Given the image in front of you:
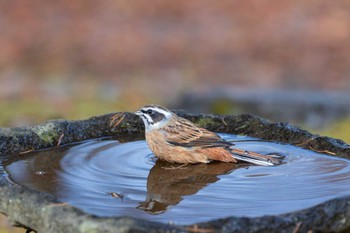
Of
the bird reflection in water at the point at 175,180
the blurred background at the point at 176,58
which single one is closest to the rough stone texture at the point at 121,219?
the bird reflection in water at the point at 175,180

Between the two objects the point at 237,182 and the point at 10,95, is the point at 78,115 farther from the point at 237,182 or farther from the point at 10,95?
the point at 237,182

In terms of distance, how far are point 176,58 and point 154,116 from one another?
11039mm

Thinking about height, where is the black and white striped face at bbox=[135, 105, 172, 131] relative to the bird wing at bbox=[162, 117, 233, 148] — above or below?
above

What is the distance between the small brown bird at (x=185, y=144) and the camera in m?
5.64

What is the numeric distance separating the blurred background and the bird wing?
614 cm

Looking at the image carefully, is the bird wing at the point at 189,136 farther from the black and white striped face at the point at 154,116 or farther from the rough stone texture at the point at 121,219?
the rough stone texture at the point at 121,219

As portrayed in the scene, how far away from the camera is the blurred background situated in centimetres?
1302

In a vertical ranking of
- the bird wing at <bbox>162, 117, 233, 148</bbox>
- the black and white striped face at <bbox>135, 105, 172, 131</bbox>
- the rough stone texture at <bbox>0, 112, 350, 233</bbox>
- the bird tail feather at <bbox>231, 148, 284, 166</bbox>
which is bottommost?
the rough stone texture at <bbox>0, 112, 350, 233</bbox>

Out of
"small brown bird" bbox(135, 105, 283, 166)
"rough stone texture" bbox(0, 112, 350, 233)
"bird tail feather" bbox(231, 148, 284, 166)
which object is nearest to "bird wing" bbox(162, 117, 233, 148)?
"small brown bird" bbox(135, 105, 283, 166)

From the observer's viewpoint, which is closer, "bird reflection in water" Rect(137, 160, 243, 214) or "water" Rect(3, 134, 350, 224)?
"water" Rect(3, 134, 350, 224)

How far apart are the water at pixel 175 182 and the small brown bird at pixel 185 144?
9 cm

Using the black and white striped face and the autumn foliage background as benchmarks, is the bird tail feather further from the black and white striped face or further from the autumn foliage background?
the autumn foliage background

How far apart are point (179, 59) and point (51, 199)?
42.8 ft

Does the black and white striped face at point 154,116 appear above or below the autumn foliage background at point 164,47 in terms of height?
below
